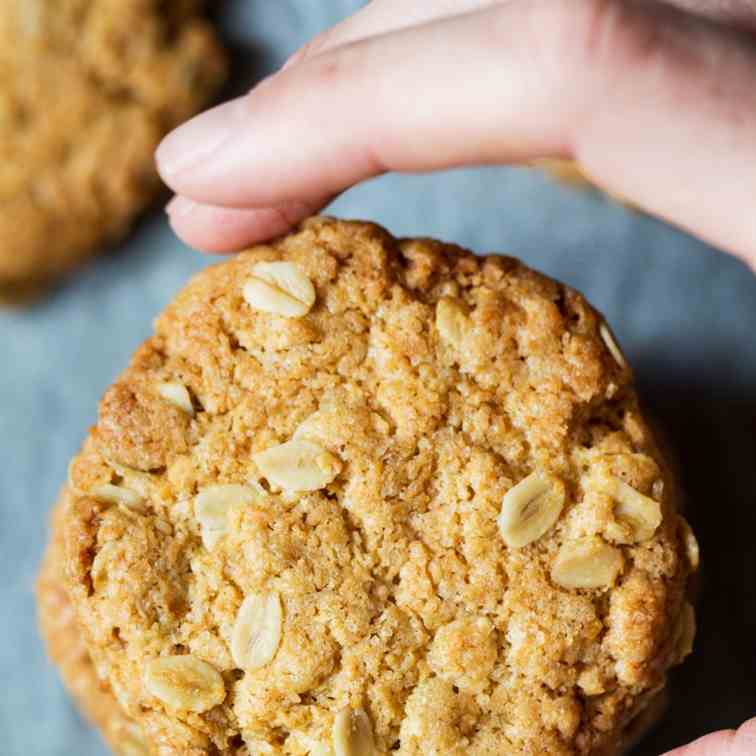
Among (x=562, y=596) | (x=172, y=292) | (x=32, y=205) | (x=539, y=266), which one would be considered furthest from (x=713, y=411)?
(x=32, y=205)

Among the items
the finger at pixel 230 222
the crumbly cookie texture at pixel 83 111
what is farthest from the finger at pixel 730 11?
the crumbly cookie texture at pixel 83 111

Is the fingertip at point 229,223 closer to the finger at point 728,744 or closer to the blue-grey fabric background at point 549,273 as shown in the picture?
the blue-grey fabric background at point 549,273

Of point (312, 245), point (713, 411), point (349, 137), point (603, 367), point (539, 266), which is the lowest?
point (713, 411)

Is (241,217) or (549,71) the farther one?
(241,217)

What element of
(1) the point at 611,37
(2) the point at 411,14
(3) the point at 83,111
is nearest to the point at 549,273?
(2) the point at 411,14

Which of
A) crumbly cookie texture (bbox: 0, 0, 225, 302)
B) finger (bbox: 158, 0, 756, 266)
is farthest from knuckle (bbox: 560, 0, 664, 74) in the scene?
crumbly cookie texture (bbox: 0, 0, 225, 302)

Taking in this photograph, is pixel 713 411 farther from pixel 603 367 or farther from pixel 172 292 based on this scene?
pixel 172 292
